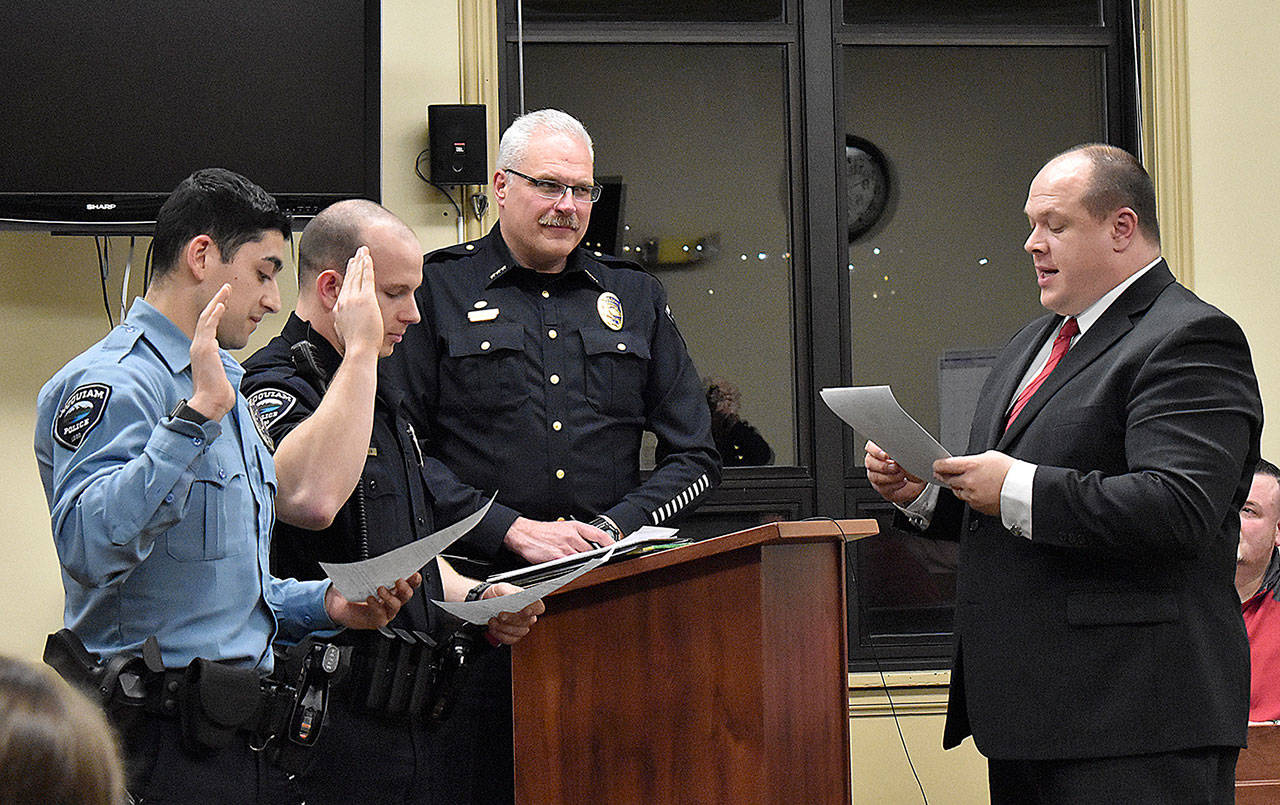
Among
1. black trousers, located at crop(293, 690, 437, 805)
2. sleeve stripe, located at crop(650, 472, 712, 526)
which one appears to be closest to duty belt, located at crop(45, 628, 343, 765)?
black trousers, located at crop(293, 690, 437, 805)

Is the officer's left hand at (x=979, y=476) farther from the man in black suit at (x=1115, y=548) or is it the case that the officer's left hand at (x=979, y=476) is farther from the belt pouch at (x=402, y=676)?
the belt pouch at (x=402, y=676)

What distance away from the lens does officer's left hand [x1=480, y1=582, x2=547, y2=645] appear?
1.99 meters

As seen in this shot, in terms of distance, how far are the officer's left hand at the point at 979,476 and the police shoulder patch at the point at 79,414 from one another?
130 centimetres

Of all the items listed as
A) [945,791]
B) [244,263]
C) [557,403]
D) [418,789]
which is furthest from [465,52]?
[945,791]

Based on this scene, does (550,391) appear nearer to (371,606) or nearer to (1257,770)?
(371,606)

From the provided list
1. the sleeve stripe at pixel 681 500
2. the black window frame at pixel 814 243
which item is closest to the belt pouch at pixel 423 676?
the sleeve stripe at pixel 681 500

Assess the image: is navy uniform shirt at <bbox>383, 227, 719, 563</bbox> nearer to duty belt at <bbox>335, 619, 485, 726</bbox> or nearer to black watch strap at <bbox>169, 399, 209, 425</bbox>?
duty belt at <bbox>335, 619, 485, 726</bbox>

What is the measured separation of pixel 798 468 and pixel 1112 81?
1.54m

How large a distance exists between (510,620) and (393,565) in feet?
1.06

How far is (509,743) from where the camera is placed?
8.17 feet

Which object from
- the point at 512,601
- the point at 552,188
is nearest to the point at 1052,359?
the point at 552,188

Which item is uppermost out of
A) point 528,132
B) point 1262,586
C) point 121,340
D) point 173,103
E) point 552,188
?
point 173,103

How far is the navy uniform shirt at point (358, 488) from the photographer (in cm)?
217

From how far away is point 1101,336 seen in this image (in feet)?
7.48
